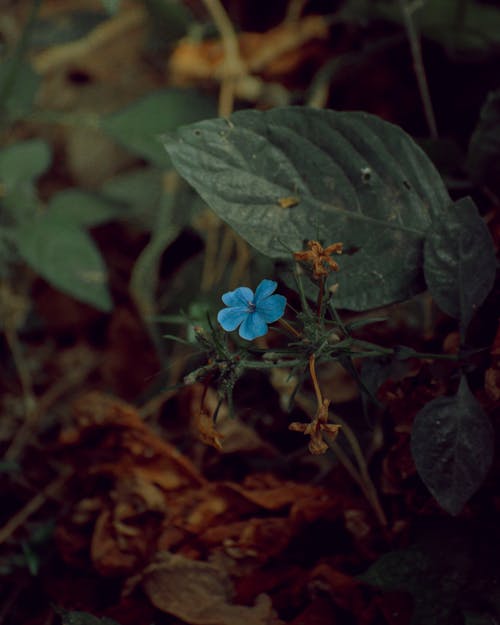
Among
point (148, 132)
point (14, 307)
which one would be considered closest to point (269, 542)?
point (14, 307)

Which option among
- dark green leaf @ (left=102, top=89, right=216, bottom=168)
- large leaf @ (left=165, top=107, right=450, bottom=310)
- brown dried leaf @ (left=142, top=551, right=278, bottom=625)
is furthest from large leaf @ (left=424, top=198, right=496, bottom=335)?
dark green leaf @ (left=102, top=89, right=216, bottom=168)

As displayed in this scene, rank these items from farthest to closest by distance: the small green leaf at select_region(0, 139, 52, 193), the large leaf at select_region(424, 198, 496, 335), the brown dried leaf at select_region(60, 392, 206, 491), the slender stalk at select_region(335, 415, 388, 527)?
the small green leaf at select_region(0, 139, 52, 193), the brown dried leaf at select_region(60, 392, 206, 491), the slender stalk at select_region(335, 415, 388, 527), the large leaf at select_region(424, 198, 496, 335)

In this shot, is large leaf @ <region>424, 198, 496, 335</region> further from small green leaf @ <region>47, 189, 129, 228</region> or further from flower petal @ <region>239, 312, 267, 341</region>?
small green leaf @ <region>47, 189, 129, 228</region>

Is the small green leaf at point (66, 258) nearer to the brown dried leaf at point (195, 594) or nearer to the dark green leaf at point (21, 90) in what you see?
the dark green leaf at point (21, 90)

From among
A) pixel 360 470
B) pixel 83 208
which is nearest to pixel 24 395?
pixel 83 208

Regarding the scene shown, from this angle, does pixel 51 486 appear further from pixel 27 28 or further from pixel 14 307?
pixel 27 28

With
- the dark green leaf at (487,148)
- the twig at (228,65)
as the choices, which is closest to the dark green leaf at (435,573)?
the dark green leaf at (487,148)

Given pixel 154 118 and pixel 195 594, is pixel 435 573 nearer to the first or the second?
pixel 195 594
